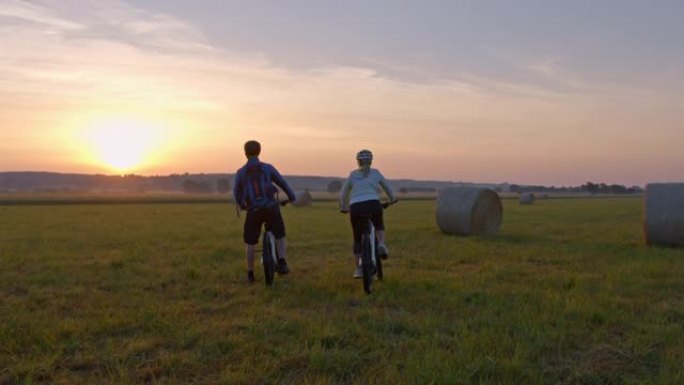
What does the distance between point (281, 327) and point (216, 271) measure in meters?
4.54

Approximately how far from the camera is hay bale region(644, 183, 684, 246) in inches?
610

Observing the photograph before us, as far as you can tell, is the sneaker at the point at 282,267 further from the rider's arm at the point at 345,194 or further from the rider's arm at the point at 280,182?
the rider's arm at the point at 345,194

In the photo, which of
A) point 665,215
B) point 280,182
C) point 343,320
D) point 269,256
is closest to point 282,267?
point 269,256

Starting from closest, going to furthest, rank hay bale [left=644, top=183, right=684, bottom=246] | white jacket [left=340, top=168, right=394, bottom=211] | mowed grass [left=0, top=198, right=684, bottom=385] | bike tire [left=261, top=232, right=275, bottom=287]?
1. mowed grass [left=0, top=198, right=684, bottom=385]
2. bike tire [left=261, top=232, right=275, bottom=287]
3. white jacket [left=340, top=168, right=394, bottom=211]
4. hay bale [left=644, top=183, right=684, bottom=246]

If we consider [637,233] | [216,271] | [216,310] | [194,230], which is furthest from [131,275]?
[637,233]

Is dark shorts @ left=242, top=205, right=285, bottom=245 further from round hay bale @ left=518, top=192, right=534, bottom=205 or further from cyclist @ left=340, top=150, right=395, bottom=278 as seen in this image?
round hay bale @ left=518, top=192, right=534, bottom=205

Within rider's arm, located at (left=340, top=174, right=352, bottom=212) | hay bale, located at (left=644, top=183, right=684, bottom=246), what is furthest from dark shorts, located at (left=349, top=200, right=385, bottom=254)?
hay bale, located at (left=644, top=183, right=684, bottom=246)

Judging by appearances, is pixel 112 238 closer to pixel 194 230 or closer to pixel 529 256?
pixel 194 230

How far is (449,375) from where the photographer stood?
5.27 meters

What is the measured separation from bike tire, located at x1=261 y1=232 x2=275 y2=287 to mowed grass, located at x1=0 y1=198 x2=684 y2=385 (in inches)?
11.9

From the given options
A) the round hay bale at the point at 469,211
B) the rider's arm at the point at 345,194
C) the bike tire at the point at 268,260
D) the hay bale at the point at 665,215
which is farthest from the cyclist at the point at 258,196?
the hay bale at the point at 665,215

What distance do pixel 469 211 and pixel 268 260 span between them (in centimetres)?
1009

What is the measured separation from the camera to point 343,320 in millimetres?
7398

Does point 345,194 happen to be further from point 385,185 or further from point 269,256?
point 269,256
